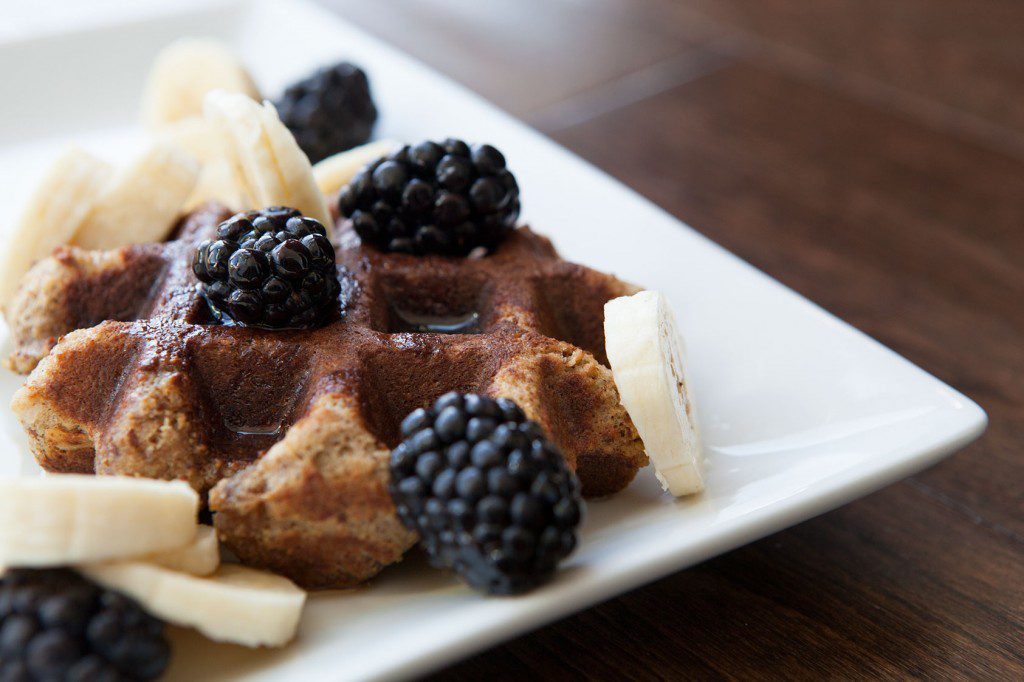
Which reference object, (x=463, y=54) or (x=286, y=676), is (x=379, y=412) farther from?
(x=463, y=54)

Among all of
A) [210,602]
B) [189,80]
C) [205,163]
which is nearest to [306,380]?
[210,602]

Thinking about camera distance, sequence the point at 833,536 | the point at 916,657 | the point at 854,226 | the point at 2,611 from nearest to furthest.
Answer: the point at 2,611, the point at 916,657, the point at 833,536, the point at 854,226

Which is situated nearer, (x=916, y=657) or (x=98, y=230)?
(x=916, y=657)

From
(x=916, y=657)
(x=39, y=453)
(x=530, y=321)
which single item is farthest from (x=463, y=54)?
(x=916, y=657)

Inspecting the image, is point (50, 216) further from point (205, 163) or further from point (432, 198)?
point (432, 198)

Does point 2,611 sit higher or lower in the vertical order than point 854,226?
higher

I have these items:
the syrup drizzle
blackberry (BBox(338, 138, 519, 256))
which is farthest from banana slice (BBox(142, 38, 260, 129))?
the syrup drizzle

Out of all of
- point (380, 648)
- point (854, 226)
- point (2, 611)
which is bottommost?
point (854, 226)
